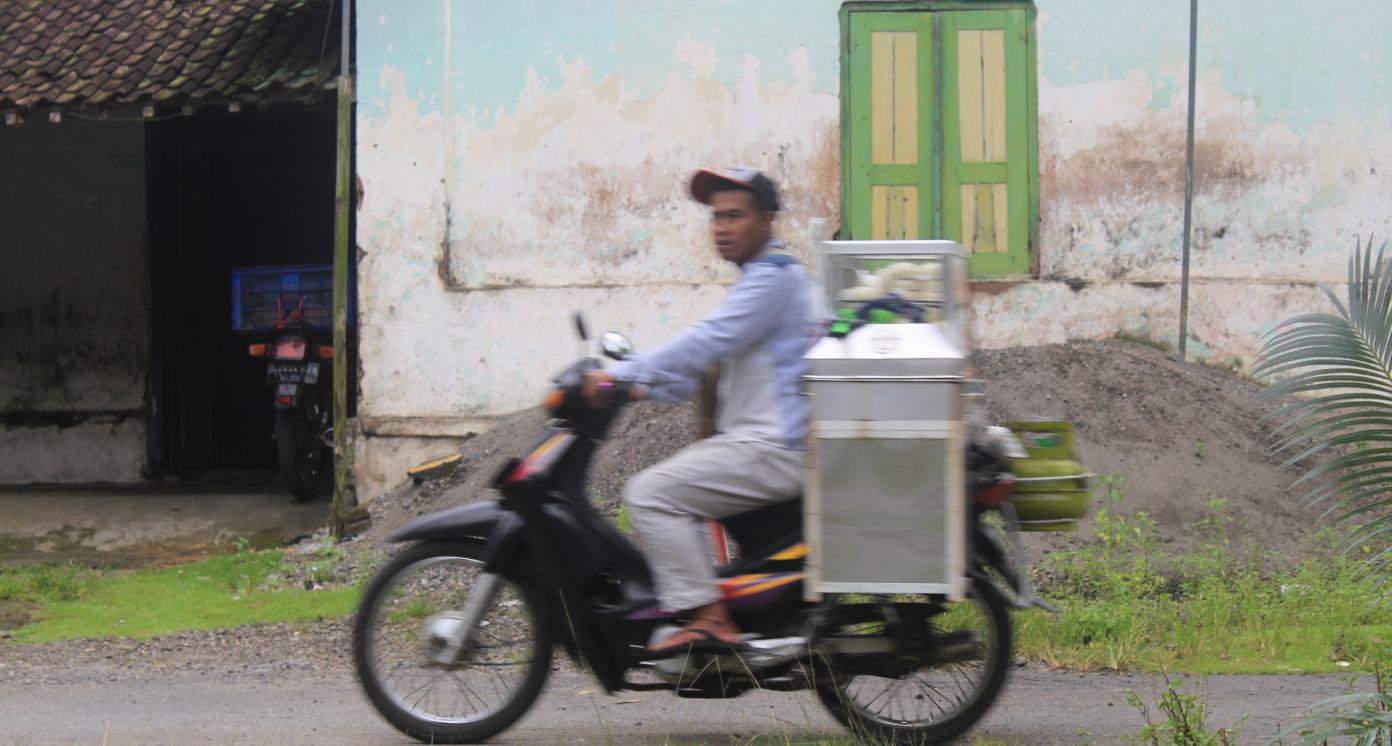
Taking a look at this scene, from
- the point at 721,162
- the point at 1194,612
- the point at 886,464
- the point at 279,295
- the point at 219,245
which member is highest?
the point at 721,162

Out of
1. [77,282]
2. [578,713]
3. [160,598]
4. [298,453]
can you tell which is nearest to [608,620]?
[578,713]

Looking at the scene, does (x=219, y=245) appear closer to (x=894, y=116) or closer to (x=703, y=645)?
(x=894, y=116)

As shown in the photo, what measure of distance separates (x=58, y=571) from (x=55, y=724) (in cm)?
331

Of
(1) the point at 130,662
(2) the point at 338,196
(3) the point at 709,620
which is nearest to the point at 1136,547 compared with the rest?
(3) the point at 709,620

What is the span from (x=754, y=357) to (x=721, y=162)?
5.35 m

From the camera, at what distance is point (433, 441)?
9.40 metres

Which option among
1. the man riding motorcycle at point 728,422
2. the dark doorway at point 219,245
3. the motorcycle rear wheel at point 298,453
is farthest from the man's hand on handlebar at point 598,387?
the dark doorway at point 219,245

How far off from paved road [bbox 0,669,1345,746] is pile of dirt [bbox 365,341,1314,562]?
2150 millimetres

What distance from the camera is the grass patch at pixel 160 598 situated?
665 cm

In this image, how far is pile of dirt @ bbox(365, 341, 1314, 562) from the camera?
7.34 meters

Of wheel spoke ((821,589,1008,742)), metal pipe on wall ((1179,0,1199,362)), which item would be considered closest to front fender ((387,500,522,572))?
wheel spoke ((821,589,1008,742))

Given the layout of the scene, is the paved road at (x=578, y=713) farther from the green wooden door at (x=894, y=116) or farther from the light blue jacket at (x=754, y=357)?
the green wooden door at (x=894, y=116)

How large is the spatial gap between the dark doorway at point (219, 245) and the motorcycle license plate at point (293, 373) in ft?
7.26

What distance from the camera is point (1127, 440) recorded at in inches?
309
